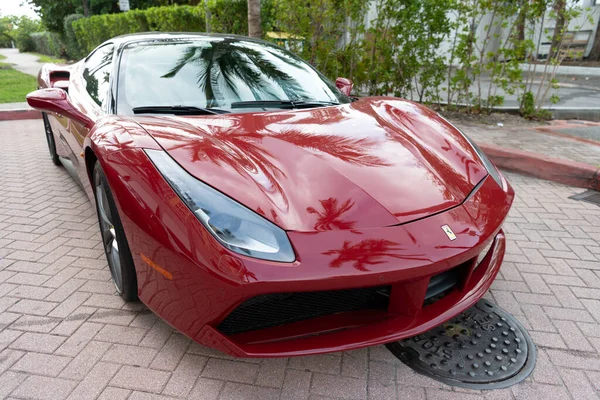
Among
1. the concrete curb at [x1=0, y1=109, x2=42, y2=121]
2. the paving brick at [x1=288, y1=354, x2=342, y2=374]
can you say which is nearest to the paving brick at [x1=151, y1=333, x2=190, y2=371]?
the paving brick at [x1=288, y1=354, x2=342, y2=374]

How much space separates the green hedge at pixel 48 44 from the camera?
77.3 feet

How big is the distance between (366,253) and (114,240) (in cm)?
130

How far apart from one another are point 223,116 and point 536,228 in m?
2.40

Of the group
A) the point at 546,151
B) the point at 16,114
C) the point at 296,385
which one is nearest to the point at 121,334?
the point at 296,385

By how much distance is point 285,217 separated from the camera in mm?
1604

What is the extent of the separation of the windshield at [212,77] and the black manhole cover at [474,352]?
4.81 feet

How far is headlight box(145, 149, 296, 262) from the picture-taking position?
4.92 ft

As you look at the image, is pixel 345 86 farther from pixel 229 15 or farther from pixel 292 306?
pixel 229 15

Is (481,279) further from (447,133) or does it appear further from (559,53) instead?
(559,53)

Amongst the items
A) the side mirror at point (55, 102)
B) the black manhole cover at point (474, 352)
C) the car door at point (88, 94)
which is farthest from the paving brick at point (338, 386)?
the side mirror at point (55, 102)

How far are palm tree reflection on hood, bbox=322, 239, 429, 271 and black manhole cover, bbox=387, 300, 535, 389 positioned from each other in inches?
23.1

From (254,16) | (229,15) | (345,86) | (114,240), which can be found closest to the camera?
(114,240)

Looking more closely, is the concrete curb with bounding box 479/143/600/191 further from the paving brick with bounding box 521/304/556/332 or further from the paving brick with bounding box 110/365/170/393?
the paving brick with bounding box 110/365/170/393

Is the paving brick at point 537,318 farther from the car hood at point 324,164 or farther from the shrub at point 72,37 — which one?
the shrub at point 72,37
